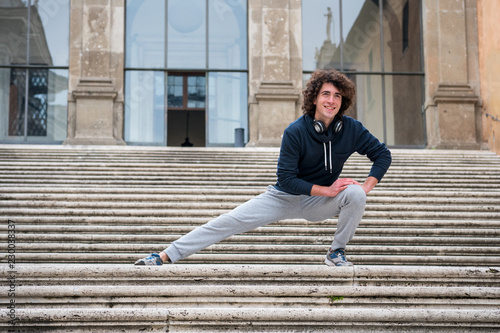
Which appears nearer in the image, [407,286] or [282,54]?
[407,286]


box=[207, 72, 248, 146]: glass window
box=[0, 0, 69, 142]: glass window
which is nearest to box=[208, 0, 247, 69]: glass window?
box=[207, 72, 248, 146]: glass window

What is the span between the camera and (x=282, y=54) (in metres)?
14.2

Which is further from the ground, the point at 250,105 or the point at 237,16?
the point at 237,16

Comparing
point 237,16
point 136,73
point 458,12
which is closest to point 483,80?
point 458,12

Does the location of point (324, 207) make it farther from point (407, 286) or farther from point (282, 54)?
point (282, 54)

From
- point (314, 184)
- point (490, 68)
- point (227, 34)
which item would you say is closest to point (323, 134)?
point (314, 184)

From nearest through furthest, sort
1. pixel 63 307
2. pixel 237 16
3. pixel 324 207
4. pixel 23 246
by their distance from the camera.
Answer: pixel 63 307, pixel 324 207, pixel 23 246, pixel 237 16

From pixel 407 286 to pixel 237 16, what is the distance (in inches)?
473

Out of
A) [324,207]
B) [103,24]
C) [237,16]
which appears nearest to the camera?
[324,207]

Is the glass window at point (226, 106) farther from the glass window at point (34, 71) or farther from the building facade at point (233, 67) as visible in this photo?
the glass window at point (34, 71)

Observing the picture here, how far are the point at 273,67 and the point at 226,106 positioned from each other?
1.54 m

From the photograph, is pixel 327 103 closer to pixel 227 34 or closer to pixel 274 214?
pixel 274 214

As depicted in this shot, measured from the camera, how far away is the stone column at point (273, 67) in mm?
13969

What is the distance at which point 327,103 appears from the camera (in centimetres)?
412
